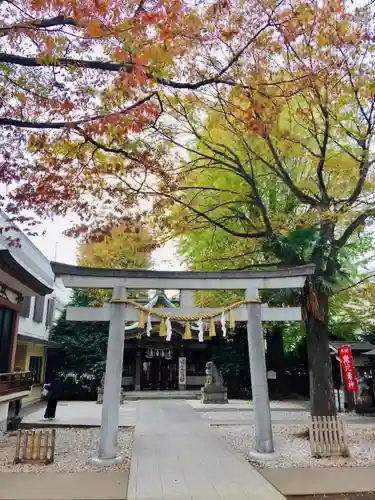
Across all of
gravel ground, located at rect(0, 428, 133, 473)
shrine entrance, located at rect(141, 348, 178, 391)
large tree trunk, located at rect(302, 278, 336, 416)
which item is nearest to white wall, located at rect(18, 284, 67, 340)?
shrine entrance, located at rect(141, 348, 178, 391)

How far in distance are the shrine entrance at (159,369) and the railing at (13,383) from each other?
13363 millimetres

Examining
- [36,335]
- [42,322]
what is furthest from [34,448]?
[42,322]

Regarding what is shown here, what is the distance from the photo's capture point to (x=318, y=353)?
1045cm

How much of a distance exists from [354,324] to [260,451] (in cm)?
1689

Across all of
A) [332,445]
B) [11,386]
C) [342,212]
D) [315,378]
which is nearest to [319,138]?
[342,212]

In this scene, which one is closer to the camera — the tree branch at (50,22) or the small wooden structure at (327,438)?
the tree branch at (50,22)

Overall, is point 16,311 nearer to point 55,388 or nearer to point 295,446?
point 55,388

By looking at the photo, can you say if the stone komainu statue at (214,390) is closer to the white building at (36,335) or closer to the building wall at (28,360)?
the white building at (36,335)

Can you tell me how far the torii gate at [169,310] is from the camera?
28.1 ft

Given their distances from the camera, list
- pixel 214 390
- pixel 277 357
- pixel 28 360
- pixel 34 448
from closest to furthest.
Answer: pixel 34 448 → pixel 28 360 → pixel 214 390 → pixel 277 357

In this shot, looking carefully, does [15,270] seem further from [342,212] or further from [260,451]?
[342,212]

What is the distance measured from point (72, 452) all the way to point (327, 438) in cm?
595

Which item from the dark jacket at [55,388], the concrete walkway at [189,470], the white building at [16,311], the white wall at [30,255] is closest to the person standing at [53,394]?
the dark jacket at [55,388]

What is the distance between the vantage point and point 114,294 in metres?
9.13
